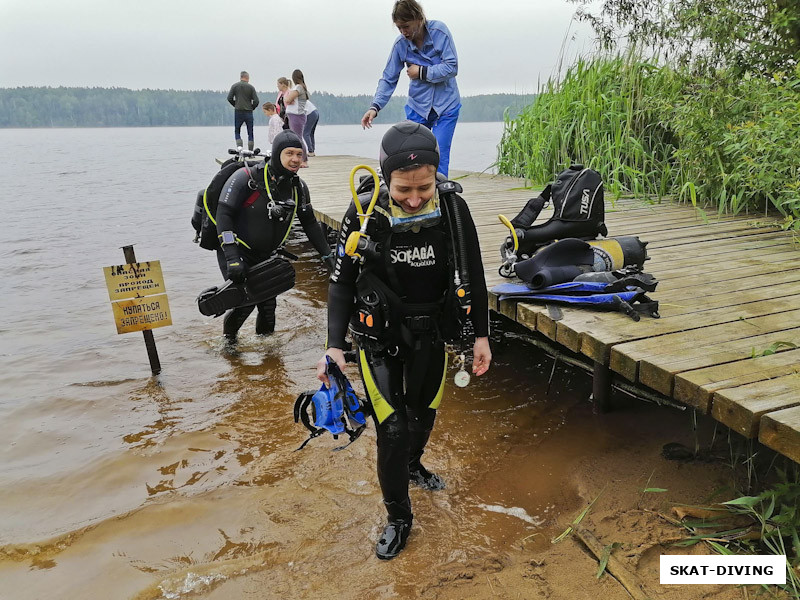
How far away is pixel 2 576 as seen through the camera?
2.93 meters

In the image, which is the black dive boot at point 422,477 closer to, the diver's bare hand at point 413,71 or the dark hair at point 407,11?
the diver's bare hand at point 413,71

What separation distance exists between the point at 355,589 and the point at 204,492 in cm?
129

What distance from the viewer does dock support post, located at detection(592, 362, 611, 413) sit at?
13.0ft

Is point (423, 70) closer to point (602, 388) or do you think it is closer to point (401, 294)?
point (602, 388)

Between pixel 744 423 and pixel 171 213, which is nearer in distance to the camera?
pixel 744 423

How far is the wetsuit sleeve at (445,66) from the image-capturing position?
5945 mm

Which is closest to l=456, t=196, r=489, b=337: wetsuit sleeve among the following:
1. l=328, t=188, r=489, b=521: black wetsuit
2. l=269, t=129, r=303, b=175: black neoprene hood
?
l=328, t=188, r=489, b=521: black wetsuit

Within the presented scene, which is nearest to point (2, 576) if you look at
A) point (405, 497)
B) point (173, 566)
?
point (173, 566)

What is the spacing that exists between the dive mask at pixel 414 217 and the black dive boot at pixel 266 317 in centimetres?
348

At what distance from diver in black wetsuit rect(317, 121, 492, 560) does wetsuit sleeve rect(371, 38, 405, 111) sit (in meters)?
3.82

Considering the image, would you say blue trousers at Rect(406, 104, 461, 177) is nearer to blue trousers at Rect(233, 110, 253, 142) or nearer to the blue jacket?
the blue jacket

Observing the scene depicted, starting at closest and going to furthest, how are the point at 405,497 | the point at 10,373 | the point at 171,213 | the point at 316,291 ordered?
the point at 405,497
the point at 10,373
the point at 316,291
the point at 171,213

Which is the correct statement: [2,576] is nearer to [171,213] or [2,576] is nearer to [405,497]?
[405,497]

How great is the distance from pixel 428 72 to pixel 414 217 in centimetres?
381
